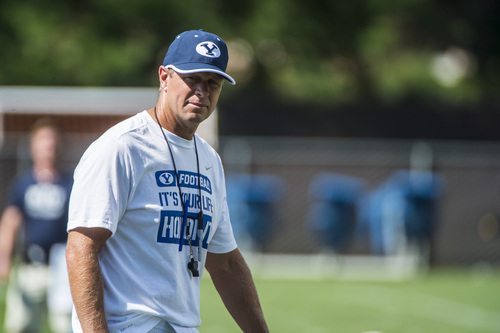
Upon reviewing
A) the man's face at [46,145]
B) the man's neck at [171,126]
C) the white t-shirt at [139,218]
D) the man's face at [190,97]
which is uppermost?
the man's face at [46,145]

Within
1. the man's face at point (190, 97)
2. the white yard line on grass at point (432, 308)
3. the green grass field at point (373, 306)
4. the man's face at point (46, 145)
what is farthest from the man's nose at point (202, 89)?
the white yard line on grass at point (432, 308)

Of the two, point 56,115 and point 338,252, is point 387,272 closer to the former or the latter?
point 338,252

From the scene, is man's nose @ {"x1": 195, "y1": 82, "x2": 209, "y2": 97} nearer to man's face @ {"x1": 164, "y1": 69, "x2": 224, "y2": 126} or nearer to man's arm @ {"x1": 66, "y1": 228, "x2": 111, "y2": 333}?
man's face @ {"x1": 164, "y1": 69, "x2": 224, "y2": 126}

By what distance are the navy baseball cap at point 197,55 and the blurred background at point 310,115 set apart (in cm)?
1365

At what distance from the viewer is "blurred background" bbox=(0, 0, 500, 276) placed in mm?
18547

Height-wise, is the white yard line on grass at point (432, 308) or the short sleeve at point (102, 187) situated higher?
the short sleeve at point (102, 187)

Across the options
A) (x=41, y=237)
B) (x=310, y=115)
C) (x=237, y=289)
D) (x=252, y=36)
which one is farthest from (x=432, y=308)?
(x=252, y=36)

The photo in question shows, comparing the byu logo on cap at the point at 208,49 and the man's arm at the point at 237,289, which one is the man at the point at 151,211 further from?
the man's arm at the point at 237,289

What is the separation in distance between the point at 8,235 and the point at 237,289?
4675mm

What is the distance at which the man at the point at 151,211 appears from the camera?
3379 mm

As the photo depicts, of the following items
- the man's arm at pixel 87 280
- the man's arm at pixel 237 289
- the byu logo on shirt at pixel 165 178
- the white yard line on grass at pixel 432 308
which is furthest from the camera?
the white yard line on grass at pixel 432 308

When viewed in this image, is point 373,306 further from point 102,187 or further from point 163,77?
point 102,187

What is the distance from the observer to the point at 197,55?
12.0 feet

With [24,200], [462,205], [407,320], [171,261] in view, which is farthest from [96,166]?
[462,205]
